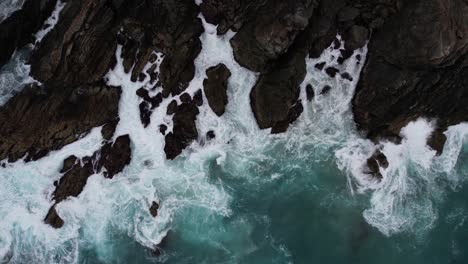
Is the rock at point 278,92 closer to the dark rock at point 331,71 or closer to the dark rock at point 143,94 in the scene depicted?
the dark rock at point 331,71

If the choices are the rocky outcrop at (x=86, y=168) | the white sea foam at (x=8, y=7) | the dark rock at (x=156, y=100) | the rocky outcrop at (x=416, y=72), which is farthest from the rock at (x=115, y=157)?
the rocky outcrop at (x=416, y=72)

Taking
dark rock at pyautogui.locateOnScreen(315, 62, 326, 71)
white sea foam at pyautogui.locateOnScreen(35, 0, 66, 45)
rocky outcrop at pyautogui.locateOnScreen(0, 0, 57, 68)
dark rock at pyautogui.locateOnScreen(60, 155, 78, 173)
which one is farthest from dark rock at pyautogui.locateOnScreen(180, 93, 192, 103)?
rocky outcrop at pyautogui.locateOnScreen(0, 0, 57, 68)

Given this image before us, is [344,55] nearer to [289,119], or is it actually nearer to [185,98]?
[289,119]

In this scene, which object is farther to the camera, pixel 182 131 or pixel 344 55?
pixel 344 55

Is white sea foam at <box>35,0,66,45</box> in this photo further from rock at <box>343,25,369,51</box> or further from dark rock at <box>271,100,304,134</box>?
rock at <box>343,25,369,51</box>

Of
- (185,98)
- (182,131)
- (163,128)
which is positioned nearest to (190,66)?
(185,98)

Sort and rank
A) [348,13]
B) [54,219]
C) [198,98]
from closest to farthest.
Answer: [348,13], [54,219], [198,98]

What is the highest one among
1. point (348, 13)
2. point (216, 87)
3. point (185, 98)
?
point (348, 13)

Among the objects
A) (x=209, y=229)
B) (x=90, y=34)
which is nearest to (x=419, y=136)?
(x=209, y=229)
